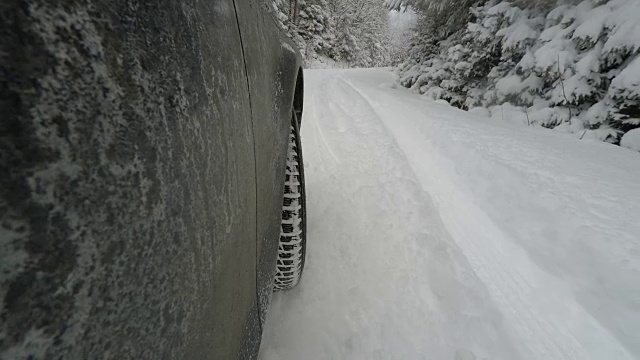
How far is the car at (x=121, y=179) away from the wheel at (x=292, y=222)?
0.87 metres

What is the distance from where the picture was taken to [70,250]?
1.16 feet

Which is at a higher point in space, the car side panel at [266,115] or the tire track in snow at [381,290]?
the car side panel at [266,115]

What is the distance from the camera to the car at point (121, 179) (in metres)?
0.31

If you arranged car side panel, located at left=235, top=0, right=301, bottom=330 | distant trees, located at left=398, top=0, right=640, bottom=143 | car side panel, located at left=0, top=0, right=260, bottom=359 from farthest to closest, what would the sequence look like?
distant trees, located at left=398, top=0, right=640, bottom=143, car side panel, located at left=235, top=0, right=301, bottom=330, car side panel, located at left=0, top=0, right=260, bottom=359

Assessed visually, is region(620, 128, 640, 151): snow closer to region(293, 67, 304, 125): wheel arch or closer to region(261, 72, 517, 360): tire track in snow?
region(261, 72, 517, 360): tire track in snow

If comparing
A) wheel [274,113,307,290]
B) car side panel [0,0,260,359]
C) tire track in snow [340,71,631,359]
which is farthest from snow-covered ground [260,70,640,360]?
car side panel [0,0,260,359]

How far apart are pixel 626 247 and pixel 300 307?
6.03 feet

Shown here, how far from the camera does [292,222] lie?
1711 millimetres

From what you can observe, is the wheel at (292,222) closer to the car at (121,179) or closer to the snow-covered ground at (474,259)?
the snow-covered ground at (474,259)

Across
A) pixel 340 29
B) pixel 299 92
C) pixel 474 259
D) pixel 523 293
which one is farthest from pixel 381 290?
pixel 340 29

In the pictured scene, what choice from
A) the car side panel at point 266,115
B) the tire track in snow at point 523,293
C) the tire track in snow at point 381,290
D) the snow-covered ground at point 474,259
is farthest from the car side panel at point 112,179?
the tire track in snow at point 523,293

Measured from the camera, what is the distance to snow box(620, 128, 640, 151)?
3.64 meters

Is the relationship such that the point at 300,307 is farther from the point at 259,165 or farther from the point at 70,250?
the point at 70,250

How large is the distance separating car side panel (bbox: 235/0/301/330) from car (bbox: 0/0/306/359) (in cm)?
13
